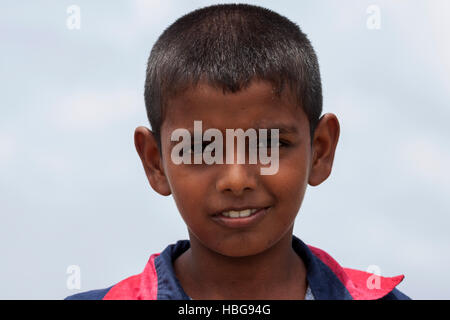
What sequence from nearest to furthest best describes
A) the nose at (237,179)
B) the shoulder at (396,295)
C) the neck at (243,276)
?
the nose at (237,179) → the neck at (243,276) → the shoulder at (396,295)

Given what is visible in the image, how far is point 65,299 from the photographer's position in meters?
3.25

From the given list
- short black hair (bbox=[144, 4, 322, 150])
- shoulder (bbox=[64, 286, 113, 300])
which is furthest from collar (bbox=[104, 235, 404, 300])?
short black hair (bbox=[144, 4, 322, 150])

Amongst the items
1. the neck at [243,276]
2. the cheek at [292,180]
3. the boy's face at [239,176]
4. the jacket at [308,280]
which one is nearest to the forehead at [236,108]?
the boy's face at [239,176]

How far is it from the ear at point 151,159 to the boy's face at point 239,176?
0.10 metres

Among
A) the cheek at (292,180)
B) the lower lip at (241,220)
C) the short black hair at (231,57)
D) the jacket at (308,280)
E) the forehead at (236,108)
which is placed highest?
the short black hair at (231,57)

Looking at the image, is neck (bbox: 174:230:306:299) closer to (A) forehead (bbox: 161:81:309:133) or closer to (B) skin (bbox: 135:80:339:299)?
(B) skin (bbox: 135:80:339:299)

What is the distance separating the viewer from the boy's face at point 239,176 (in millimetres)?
2660

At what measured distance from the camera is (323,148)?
3.07 meters

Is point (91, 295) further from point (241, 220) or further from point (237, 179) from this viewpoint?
point (237, 179)

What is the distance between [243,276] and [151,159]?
0.65 m

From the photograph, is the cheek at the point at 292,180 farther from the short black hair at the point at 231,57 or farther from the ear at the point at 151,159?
the ear at the point at 151,159

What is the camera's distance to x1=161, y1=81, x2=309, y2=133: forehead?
2654mm

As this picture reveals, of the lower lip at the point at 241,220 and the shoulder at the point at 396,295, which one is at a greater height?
the lower lip at the point at 241,220
